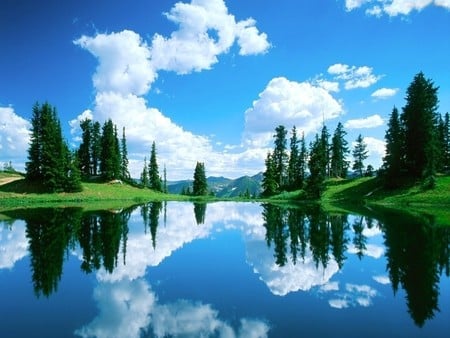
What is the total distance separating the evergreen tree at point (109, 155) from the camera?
91688 millimetres

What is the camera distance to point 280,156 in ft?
327

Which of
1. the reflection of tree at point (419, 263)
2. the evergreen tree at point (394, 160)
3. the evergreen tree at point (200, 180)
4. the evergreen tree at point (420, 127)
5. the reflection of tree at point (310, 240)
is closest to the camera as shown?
the reflection of tree at point (419, 263)

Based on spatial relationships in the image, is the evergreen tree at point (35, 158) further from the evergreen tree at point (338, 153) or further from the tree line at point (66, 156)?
the evergreen tree at point (338, 153)

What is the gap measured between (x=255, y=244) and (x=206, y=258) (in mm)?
5003

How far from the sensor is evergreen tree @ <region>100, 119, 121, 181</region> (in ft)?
301

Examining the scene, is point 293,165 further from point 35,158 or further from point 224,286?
point 224,286

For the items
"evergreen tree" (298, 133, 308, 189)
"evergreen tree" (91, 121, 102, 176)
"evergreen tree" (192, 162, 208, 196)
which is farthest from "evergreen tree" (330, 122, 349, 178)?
"evergreen tree" (91, 121, 102, 176)

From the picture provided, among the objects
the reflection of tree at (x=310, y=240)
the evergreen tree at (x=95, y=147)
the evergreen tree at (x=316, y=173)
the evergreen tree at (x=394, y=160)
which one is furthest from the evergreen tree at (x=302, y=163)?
the reflection of tree at (x=310, y=240)

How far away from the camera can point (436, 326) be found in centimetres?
924

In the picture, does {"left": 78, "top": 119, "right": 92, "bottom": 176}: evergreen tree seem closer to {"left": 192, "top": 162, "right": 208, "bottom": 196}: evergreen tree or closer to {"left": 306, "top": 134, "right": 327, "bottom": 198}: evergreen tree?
{"left": 192, "top": 162, "right": 208, "bottom": 196}: evergreen tree

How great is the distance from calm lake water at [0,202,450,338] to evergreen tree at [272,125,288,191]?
7441cm

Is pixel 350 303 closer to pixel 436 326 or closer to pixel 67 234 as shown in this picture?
pixel 436 326

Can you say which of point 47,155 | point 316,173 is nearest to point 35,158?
point 47,155

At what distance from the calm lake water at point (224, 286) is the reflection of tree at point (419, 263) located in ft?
0.18
